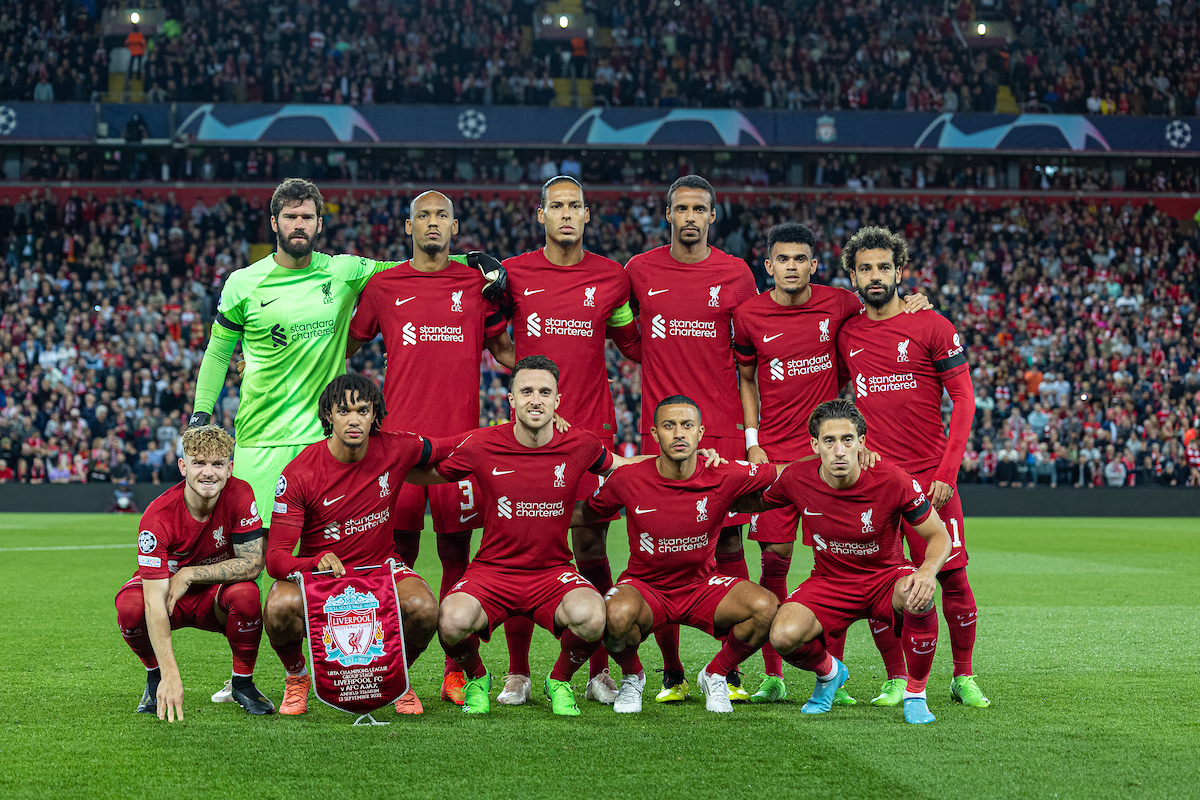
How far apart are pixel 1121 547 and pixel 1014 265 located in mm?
15782

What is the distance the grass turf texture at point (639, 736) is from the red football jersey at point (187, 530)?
0.70 metres

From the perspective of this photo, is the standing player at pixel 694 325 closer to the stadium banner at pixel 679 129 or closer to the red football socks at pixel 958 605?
the red football socks at pixel 958 605

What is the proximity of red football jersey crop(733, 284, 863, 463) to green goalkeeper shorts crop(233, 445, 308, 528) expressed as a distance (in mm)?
2558

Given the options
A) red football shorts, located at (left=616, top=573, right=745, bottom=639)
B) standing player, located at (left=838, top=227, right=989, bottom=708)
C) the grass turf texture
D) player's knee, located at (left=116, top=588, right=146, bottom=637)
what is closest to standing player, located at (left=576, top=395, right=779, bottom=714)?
red football shorts, located at (left=616, top=573, right=745, bottom=639)

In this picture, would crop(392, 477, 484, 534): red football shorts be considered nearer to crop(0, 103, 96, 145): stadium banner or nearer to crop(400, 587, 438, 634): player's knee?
crop(400, 587, 438, 634): player's knee

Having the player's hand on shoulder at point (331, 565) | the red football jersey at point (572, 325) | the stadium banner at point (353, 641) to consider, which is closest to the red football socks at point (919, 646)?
the red football jersey at point (572, 325)

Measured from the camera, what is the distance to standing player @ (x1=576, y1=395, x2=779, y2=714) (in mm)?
5461

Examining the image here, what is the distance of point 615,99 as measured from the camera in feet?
104

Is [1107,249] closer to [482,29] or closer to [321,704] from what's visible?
[482,29]

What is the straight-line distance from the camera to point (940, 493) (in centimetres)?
570

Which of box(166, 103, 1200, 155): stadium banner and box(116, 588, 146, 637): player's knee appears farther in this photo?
box(166, 103, 1200, 155): stadium banner

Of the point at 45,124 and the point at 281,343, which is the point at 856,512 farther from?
the point at 45,124

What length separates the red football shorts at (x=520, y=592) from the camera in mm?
5484

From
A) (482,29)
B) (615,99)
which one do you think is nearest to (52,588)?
(615,99)
